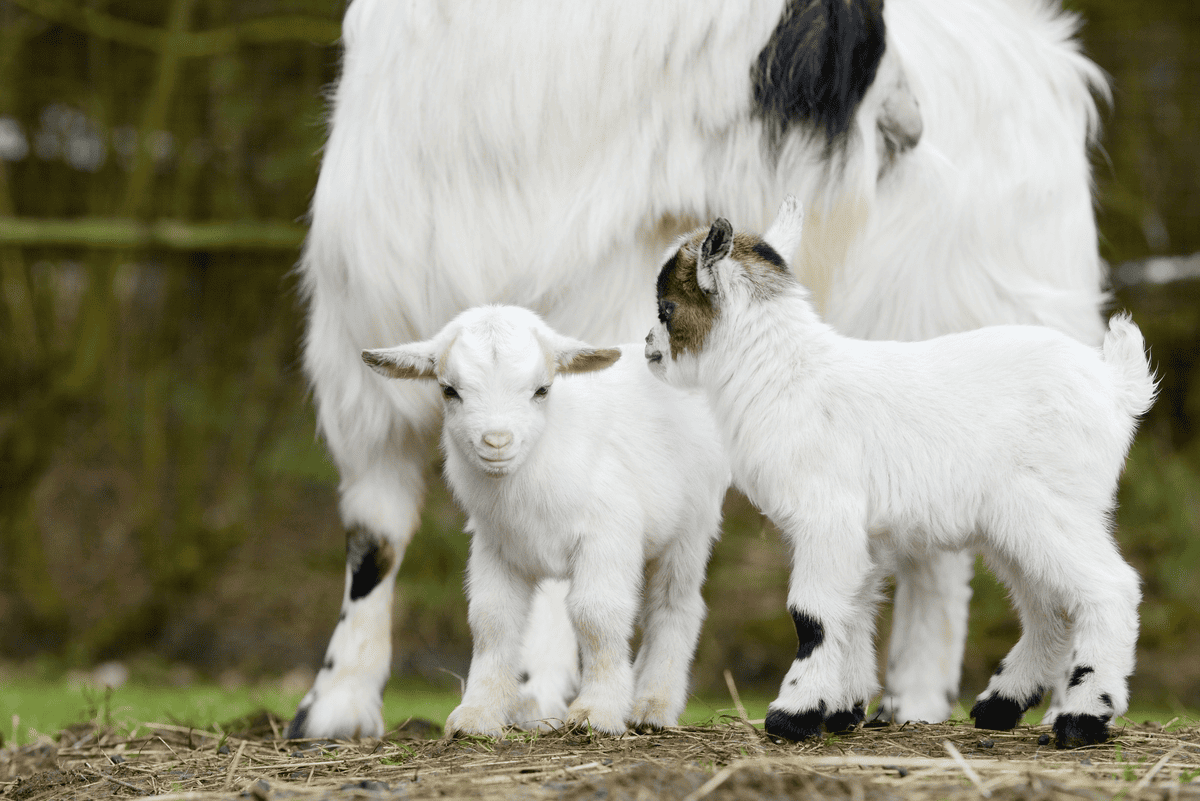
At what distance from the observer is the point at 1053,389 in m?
2.52

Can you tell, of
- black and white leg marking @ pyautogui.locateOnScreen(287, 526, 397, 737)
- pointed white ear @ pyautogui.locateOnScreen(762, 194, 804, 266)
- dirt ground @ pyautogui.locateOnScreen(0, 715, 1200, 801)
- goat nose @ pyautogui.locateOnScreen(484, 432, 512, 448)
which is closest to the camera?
dirt ground @ pyautogui.locateOnScreen(0, 715, 1200, 801)

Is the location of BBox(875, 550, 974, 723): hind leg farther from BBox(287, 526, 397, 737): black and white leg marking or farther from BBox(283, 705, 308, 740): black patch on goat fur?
BBox(283, 705, 308, 740): black patch on goat fur

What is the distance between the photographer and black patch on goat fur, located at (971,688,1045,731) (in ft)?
9.28

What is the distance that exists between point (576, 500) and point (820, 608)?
1.89 feet

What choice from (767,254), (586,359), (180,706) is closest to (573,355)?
(586,359)

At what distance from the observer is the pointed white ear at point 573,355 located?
2.65 metres

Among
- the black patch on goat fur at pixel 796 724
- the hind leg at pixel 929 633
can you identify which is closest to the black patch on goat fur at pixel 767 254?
the black patch on goat fur at pixel 796 724

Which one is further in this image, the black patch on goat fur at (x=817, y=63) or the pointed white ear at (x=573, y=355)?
the black patch on goat fur at (x=817, y=63)

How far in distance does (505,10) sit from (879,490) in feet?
5.52

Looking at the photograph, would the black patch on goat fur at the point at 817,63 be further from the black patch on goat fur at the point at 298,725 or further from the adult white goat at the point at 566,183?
the black patch on goat fur at the point at 298,725

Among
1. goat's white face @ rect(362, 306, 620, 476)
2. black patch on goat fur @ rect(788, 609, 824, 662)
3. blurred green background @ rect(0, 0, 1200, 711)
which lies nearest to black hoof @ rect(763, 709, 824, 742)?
black patch on goat fur @ rect(788, 609, 824, 662)

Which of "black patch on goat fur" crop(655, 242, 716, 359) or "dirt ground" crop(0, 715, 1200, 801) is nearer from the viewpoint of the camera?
"dirt ground" crop(0, 715, 1200, 801)

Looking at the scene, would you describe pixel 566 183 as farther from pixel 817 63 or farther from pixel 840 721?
pixel 840 721

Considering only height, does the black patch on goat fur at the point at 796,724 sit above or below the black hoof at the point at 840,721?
above
